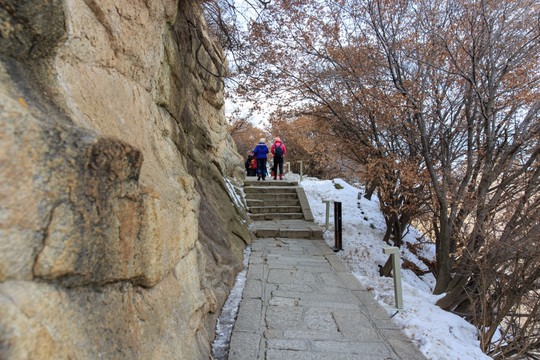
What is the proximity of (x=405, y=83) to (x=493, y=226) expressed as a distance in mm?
3121

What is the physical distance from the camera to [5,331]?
36.9 inches

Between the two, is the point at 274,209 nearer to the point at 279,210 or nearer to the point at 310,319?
the point at 279,210

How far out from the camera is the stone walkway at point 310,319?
9.65 feet

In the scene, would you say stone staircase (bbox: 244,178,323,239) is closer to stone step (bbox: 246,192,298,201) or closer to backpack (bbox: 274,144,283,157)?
stone step (bbox: 246,192,298,201)

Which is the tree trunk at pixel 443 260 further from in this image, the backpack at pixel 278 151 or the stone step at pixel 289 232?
the backpack at pixel 278 151

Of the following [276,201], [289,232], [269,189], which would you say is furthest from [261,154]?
[289,232]

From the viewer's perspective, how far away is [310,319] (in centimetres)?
358

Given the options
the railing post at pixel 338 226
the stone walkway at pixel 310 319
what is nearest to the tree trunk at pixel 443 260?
the railing post at pixel 338 226

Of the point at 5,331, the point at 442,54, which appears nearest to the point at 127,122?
the point at 5,331

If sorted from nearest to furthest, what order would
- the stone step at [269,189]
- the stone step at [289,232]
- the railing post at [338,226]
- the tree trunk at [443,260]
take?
the tree trunk at [443,260] < the railing post at [338,226] < the stone step at [289,232] < the stone step at [269,189]

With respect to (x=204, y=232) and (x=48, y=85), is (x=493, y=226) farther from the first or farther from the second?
(x=48, y=85)

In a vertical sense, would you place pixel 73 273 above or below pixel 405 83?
below

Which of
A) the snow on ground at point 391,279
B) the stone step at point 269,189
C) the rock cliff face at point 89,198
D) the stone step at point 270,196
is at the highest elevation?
the rock cliff face at point 89,198

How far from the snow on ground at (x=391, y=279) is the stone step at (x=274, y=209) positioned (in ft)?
2.47
